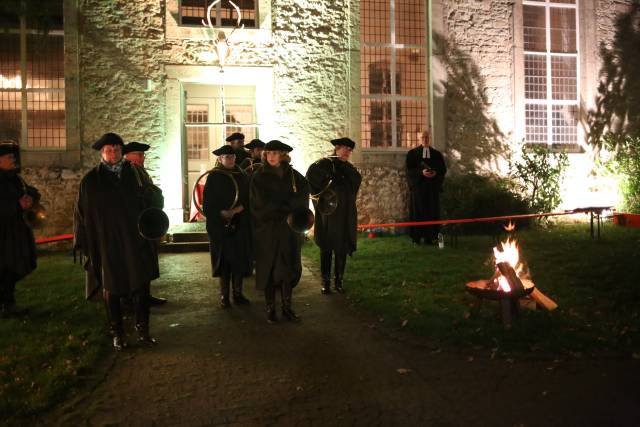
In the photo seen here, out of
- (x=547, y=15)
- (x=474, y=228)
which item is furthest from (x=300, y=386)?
(x=547, y=15)

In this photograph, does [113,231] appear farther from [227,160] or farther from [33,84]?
[33,84]

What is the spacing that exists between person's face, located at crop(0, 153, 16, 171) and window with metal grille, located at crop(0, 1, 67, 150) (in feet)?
17.7

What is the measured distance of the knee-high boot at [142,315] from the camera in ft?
17.1

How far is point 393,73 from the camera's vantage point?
13086mm

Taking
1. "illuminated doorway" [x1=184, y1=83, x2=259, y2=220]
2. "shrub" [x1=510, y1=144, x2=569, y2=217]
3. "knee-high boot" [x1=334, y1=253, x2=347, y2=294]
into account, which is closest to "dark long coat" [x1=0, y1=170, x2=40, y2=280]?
"knee-high boot" [x1=334, y1=253, x2=347, y2=294]

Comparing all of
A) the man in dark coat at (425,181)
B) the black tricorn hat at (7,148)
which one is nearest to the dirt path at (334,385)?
the black tricorn hat at (7,148)

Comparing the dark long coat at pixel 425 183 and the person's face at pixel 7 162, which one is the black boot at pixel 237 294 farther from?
the dark long coat at pixel 425 183

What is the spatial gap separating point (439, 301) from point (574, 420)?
2864 millimetres

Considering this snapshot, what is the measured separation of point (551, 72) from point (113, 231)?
11.9 metres

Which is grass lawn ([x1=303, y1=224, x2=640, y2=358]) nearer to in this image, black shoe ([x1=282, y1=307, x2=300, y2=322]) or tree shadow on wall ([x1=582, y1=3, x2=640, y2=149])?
black shoe ([x1=282, y1=307, x2=300, y2=322])

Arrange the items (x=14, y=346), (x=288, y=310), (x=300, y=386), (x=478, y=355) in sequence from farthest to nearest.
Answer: (x=288, y=310) < (x=14, y=346) < (x=478, y=355) < (x=300, y=386)

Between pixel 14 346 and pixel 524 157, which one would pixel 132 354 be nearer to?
pixel 14 346

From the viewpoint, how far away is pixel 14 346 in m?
5.17

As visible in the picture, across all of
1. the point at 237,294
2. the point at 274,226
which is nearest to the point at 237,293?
the point at 237,294
